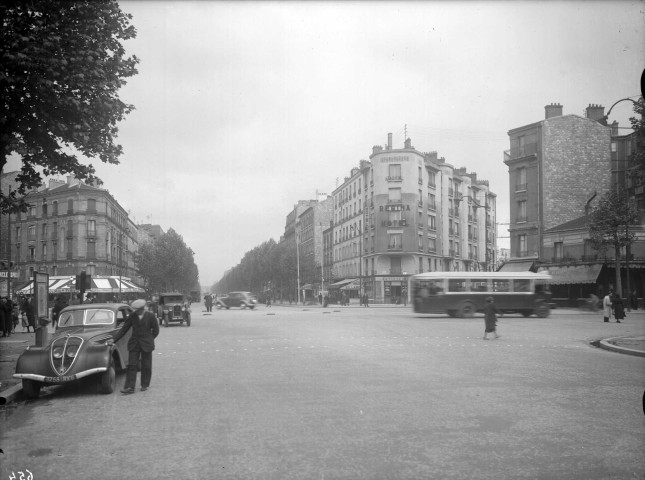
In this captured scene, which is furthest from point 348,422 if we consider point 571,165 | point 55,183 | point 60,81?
point 55,183

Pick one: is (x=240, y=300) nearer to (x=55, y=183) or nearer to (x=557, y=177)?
(x=557, y=177)

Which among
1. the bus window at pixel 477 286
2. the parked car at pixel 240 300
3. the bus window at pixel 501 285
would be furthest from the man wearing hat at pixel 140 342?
the parked car at pixel 240 300

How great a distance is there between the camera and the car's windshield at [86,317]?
442 inches

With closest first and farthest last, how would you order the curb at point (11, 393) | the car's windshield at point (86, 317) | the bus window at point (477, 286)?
the curb at point (11, 393) → the car's windshield at point (86, 317) → the bus window at point (477, 286)

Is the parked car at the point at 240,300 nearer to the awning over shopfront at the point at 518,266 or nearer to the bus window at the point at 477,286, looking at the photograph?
the awning over shopfront at the point at 518,266

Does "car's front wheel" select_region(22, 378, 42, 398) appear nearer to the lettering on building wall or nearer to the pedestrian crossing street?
the pedestrian crossing street

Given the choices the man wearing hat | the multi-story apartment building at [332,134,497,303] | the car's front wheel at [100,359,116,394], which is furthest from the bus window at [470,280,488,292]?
the multi-story apartment building at [332,134,497,303]

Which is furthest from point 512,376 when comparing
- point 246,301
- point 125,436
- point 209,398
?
point 246,301

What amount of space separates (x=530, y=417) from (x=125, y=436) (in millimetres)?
5064

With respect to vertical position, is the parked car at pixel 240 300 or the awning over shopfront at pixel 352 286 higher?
the awning over shopfront at pixel 352 286

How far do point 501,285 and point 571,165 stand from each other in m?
22.9

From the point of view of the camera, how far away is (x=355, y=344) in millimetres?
17672

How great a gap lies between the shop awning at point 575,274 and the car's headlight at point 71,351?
4259 centimetres

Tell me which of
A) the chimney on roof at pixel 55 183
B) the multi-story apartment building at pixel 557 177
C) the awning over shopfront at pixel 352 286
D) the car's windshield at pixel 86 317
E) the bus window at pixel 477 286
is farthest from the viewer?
the chimney on roof at pixel 55 183
